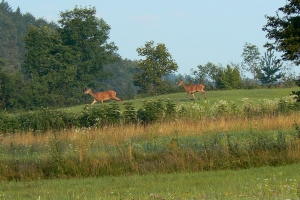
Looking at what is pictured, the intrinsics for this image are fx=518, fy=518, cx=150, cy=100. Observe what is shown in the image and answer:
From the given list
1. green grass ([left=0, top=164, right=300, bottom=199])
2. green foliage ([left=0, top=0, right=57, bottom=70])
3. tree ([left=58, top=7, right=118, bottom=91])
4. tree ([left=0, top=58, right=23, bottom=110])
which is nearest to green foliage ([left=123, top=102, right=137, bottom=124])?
green grass ([left=0, top=164, right=300, bottom=199])

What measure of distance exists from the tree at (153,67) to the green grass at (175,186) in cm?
5090

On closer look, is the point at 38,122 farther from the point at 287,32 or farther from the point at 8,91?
the point at 8,91

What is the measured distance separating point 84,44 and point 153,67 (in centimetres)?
1201

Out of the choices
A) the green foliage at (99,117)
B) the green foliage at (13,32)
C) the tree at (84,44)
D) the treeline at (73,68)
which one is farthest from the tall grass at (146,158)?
the green foliage at (13,32)

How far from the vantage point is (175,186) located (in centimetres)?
1028

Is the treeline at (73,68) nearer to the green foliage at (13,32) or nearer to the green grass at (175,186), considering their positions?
the green foliage at (13,32)

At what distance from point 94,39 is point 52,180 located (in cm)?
6032

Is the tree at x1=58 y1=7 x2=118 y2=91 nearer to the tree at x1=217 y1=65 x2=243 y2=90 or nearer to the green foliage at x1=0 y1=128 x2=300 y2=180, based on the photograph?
the tree at x1=217 y1=65 x2=243 y2=90

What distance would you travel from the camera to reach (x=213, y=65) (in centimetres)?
7175

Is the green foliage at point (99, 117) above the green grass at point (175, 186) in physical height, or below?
above

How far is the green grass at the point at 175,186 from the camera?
859 centimetres

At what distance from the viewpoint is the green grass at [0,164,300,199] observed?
8594 mm

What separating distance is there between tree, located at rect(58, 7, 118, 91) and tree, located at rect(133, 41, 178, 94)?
844cm

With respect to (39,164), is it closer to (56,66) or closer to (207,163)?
(207,163)
